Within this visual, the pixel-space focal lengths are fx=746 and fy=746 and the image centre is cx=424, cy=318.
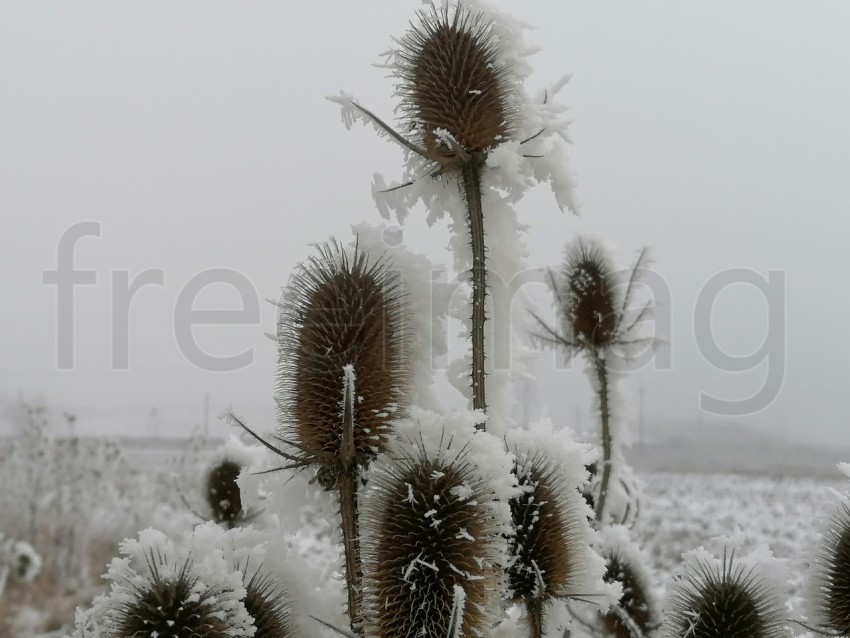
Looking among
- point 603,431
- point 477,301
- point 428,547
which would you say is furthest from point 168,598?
point 603,431

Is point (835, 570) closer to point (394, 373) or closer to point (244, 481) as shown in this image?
point (394, 373)

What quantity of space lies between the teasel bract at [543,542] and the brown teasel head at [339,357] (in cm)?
35

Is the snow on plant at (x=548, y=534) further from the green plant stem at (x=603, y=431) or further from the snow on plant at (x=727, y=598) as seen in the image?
the green plant stem at (x=603, y=431)

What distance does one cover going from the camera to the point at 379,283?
172 centimetres

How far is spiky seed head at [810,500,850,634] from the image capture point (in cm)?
183

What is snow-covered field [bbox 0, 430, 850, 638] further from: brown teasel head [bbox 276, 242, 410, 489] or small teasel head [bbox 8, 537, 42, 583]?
brown teasel head [bbox 276, 242, 410, 489]

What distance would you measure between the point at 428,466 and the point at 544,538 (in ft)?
1.14

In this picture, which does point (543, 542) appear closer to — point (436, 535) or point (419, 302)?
point (436, 535)

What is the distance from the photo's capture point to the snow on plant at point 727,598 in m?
1.79

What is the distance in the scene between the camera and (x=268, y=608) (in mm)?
1661

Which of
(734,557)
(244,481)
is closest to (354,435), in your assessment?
(244,481)

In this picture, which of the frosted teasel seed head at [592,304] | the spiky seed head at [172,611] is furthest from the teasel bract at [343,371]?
the frosted teasel seed head at [592,304]

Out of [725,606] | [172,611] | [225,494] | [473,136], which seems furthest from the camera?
[225,494]

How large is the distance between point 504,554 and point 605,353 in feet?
4.99
